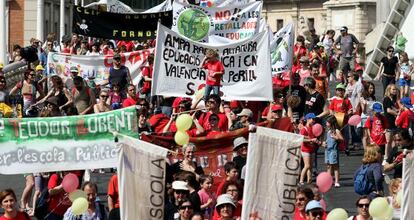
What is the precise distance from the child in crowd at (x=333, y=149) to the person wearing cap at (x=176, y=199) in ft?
22.0

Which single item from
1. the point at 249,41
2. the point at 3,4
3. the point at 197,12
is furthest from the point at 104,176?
the point at 3,4

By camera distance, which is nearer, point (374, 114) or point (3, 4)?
point (374, 114)

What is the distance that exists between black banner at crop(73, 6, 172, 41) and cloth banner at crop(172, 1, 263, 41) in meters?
2.24

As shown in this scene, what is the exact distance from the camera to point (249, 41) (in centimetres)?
2453

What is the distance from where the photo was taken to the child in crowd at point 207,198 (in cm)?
1648

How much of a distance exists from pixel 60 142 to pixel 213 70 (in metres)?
8.20

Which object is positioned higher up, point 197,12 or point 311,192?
point 197,12

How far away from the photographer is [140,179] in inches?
558

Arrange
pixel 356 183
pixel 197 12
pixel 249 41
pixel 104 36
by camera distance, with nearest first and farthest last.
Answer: pixel 356 183, pixel 249 41, pixel 197 12, pixel 104 36

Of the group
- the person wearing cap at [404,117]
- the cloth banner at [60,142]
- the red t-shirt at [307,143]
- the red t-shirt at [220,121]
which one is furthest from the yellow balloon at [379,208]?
the person wearing cap at [404,117]

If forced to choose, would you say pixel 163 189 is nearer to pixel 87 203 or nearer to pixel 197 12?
pixel 87 203

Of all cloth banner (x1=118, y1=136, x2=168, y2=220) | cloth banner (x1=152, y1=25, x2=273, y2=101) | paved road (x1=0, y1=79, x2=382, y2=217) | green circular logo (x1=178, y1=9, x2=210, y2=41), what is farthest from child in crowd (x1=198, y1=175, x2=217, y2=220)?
green circular logo (x1=178, y1=9, x2=210, y2=41)

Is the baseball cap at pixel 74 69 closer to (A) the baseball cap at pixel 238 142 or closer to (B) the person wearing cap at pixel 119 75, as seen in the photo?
(B) the person wearing cap at pixel 119 75

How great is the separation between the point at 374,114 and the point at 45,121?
10.1 m
